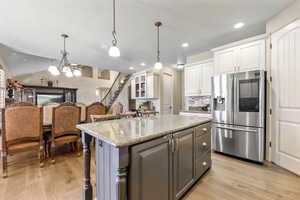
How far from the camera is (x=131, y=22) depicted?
8.21 ft

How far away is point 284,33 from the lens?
2.20 m

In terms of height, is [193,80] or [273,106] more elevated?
[193,80]

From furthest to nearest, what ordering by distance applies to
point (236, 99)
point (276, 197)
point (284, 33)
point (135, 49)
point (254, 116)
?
1. point (135, 49)
2. point (236, 99)
3. point (254, 116)
4. point (284, 33)
5. point (276, 197)

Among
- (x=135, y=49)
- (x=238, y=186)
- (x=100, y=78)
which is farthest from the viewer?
(x=100, y=78)

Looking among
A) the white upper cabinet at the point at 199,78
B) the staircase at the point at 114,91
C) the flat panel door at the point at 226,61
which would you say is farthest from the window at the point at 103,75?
the flat panel door at the point at 226,61

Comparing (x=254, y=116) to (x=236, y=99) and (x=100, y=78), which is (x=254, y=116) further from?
(x=100, y=78)

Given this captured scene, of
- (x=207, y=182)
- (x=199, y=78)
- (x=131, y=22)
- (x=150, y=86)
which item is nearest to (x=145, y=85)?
(x=150, y=86)

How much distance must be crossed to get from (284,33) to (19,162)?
5.32m

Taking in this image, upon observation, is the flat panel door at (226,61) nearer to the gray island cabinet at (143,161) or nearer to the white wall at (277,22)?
the white wall at (277,22)

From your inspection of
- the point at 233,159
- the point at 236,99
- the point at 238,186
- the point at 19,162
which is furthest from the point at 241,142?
the point at 19,162

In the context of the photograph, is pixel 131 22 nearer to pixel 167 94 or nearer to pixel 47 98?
pixel 167 94

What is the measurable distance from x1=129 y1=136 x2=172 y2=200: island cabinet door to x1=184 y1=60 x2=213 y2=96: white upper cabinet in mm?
2962

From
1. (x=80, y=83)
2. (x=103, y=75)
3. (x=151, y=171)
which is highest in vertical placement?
(x=103, y=75)

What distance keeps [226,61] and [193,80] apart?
1.17m
